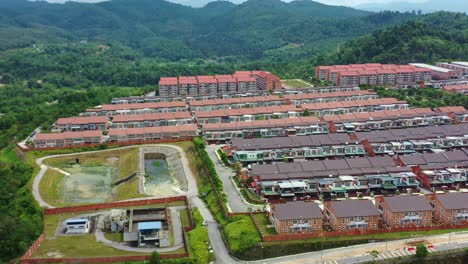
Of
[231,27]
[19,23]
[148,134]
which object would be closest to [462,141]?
[148,134]

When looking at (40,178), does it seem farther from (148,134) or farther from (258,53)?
(258,53)

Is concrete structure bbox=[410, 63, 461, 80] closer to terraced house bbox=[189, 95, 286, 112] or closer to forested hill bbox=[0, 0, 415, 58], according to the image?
terraced house bbox=[189, 95, 286, 112]

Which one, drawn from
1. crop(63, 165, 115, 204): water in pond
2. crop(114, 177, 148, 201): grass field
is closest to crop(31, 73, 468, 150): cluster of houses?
crop(63, 165, 115, 204): water in pond

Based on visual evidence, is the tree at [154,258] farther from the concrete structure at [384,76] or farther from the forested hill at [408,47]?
the forested hill at [408,47]

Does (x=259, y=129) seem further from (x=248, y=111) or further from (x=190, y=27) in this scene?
(x=190, y=27)

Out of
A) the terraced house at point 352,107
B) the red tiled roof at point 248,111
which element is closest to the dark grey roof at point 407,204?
the terraced house at point 352,107

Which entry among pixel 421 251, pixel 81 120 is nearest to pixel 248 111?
pixel 81 120
